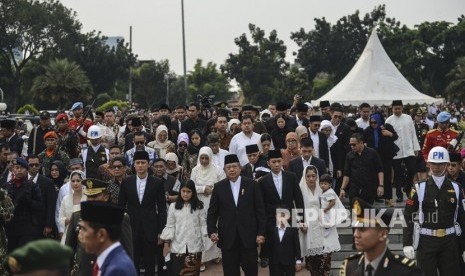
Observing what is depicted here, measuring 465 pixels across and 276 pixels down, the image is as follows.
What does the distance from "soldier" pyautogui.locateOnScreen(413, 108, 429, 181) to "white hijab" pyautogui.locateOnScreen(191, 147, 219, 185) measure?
5.03 meters

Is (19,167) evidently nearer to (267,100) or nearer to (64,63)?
(64,63)

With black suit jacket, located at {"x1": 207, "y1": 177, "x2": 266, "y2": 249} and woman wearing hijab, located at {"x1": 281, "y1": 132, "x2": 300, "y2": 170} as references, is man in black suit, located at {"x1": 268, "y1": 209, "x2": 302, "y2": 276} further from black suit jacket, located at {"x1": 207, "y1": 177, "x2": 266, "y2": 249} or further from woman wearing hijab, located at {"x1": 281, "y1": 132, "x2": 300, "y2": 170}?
woman wearing hijab, located at {"x1": 281, "y1": 132, "x2": 300, "y2": 170}

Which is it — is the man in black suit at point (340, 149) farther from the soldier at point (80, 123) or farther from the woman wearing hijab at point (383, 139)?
the soldier at point (80, 123)

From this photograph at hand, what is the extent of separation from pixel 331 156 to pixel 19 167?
20.6ft

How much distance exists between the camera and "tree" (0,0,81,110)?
67.8 meters

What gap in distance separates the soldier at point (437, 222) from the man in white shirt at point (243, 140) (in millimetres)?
4695

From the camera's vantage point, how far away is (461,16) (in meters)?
86.8

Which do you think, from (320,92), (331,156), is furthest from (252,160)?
(320,92)

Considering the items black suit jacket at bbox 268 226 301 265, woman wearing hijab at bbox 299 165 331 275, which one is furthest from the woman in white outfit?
woman wearing hijab at bbox 299 165 331 275

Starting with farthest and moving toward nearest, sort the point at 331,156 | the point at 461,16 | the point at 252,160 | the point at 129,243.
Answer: the point at 461,16
the point at 331,156
the point at 252,160
the point at 129,243

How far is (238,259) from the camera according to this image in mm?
11375

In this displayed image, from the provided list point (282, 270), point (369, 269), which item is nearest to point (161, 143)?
point (282, 270)

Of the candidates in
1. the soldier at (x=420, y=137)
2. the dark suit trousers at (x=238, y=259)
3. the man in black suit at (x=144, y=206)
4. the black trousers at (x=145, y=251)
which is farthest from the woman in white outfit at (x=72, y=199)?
the soldier at (x=420, y=137)

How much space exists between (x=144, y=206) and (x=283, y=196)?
185cm
